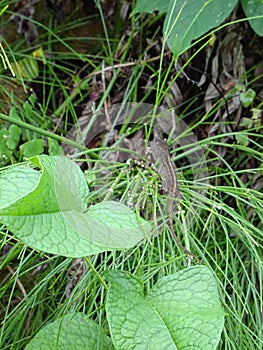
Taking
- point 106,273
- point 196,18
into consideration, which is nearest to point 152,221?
point 106,273

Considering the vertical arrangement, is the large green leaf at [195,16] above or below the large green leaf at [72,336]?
above

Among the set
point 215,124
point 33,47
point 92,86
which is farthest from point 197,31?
point 33,47

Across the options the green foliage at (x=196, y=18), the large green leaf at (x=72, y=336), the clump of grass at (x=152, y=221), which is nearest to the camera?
the large green leaf at (x=72, y=336)

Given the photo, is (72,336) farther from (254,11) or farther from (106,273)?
(254,11)

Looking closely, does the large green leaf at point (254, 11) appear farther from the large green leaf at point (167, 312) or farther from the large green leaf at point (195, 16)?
the large green leaf at point (167, 312)

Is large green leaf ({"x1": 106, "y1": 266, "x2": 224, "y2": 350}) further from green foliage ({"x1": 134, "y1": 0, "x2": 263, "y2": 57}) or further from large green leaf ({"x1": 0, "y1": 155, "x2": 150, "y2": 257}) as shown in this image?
green foliage ({"x1": 134, "y1": 0, "x2": 263, "y2": 57})

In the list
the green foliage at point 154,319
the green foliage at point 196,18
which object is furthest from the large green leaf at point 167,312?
the green foliage at point 196,18

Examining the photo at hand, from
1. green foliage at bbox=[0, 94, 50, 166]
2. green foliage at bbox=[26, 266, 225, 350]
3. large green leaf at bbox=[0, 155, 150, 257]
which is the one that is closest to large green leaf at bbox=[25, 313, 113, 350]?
green foliage at bbox=[26, 266, 225, 350]
